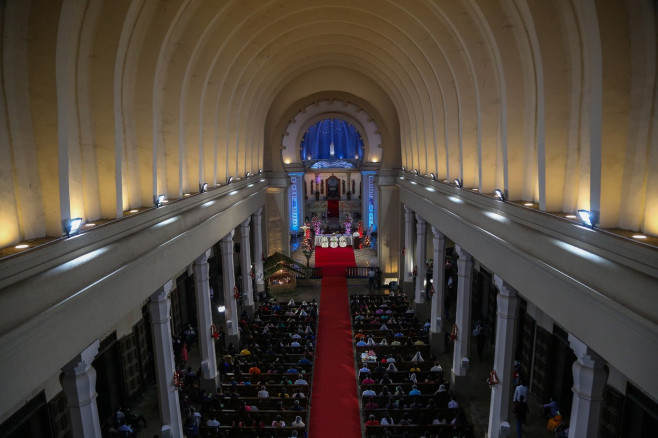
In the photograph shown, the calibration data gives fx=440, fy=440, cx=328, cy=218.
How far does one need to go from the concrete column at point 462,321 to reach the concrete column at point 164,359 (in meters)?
8.96

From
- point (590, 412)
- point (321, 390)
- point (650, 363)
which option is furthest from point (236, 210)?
point (650, 363)

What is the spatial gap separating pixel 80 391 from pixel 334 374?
1062 centimetres

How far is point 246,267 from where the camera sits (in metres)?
22.0

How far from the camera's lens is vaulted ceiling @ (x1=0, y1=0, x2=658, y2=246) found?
21.3 feet

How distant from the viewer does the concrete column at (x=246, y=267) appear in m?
21.4

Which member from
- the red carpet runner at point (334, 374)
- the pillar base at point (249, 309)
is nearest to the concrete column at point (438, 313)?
the red carpet runner at point (334, 374)

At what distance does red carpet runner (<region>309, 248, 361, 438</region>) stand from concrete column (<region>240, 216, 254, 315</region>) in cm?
383

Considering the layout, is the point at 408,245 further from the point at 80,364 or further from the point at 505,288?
the point at 80,364

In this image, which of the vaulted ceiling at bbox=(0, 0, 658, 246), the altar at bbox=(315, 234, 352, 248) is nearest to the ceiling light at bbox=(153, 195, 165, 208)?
the vaulted ceiling at bbox=(0, 0, 658, 246)

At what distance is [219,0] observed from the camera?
11.5 m

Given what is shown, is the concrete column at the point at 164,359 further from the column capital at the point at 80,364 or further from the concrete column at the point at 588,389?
the concrete column at the point at 588,389

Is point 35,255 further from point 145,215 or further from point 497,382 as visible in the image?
point 497,382

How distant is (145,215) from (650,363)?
938 cm

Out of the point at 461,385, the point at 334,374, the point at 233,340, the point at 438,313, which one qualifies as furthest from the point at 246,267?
the point at 461,385
